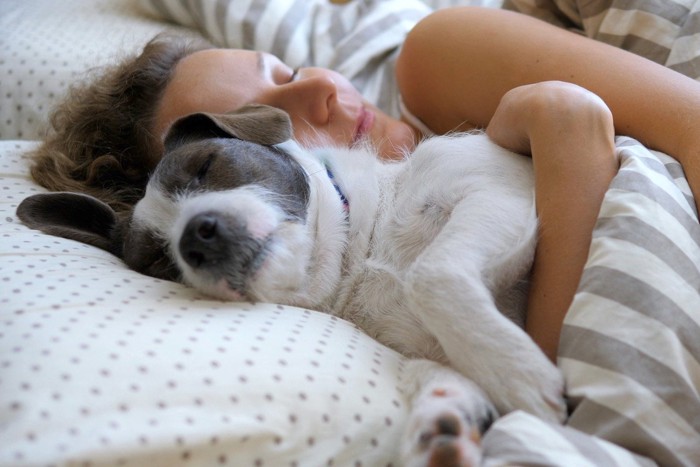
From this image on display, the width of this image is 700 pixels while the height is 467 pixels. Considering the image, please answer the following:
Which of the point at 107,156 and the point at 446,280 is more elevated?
the point at 446,280

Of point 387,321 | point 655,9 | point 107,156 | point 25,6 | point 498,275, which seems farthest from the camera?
point 25,6

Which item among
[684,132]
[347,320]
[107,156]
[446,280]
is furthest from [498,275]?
[107,156]

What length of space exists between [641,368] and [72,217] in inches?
54.1

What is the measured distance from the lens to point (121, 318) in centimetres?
117

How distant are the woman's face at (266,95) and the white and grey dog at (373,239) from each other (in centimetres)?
23

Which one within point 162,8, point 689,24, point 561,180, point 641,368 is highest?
point 689,24

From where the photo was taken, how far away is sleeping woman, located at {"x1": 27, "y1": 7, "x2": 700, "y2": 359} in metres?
1.35

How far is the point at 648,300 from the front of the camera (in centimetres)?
111

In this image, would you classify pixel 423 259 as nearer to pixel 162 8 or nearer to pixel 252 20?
pixel 252 20

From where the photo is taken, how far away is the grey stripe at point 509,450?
3.07 feet

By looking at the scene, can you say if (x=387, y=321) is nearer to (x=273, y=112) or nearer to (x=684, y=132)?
(x=273, y=112)

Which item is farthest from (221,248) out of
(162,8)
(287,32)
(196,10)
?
(162,8)

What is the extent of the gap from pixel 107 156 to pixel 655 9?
1.65 m

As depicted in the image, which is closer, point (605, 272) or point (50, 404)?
point (50, 404)
